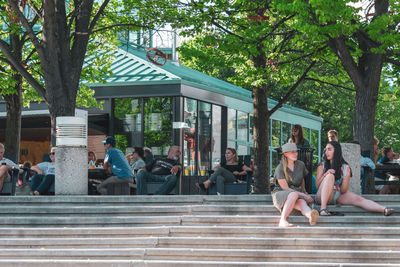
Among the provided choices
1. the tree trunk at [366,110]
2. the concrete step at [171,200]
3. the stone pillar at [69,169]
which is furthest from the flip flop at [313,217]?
the tree trunk at [366,110]

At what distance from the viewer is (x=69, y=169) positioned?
12008mm

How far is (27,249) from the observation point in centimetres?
958

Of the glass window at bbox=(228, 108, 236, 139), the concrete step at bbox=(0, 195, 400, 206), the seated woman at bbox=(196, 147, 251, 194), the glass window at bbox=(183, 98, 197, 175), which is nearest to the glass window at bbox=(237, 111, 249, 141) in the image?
the glass window at bbox=(228, 108, 236, 139)

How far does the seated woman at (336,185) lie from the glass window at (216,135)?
1388cm

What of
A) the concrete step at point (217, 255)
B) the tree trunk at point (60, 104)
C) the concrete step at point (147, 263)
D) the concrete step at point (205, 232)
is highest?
the tree trunk at point (60, 104)

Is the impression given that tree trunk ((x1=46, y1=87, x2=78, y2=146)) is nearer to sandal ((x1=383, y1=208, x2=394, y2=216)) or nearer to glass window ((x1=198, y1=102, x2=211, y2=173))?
sandal ((x1=383, y1=208, x2=394, y2=216))

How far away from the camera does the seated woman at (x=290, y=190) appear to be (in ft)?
32.2

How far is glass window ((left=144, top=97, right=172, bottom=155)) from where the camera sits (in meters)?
22.2

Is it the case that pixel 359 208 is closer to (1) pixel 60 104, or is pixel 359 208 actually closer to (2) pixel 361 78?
(2) pixel 361 78

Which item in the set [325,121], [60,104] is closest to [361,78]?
[60,104]

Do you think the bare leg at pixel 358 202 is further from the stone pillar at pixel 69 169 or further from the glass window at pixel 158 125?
the glass window at pixel 158 125

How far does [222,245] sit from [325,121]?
120 feet

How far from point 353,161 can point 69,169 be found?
4687 millimetres

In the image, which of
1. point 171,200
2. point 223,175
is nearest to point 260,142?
point 223,175
